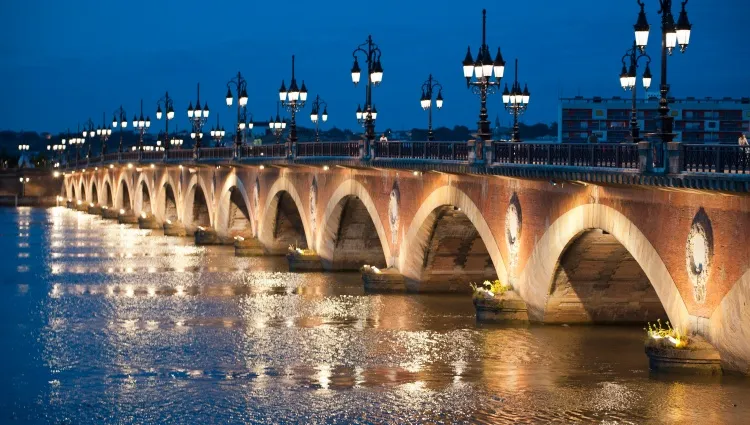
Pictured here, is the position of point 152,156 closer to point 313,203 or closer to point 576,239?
point 313,203

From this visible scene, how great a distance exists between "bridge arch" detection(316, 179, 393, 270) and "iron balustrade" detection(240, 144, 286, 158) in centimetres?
539

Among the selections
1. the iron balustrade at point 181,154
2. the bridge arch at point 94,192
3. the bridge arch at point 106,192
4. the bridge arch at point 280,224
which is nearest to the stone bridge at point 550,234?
the bridge arch at point 280,224

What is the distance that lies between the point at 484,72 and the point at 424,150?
6054 millimetres

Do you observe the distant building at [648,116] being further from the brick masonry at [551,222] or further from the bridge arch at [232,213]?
the bridge arch at [232,213]

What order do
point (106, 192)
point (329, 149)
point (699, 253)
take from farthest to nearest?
point (106, 192) → point (329, 149) → point (699, 253)

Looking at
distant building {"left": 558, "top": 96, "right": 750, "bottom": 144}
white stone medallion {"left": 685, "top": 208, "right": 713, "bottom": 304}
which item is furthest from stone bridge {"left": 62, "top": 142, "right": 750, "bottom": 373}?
distant building {"left": 558, "top": 96, "right": 750, "bottom": 144}

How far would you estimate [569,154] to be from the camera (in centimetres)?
2780

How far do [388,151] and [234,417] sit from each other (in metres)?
19.4

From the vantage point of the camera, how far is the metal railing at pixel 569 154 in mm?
25273

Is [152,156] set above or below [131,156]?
below

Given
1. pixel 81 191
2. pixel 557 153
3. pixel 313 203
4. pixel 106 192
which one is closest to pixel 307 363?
pixel 557 153

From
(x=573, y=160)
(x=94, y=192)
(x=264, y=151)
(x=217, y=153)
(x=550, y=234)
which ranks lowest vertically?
(x=550, y=234)

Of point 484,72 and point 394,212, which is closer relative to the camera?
point 484,72

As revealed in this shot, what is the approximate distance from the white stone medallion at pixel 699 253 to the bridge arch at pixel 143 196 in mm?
71782
